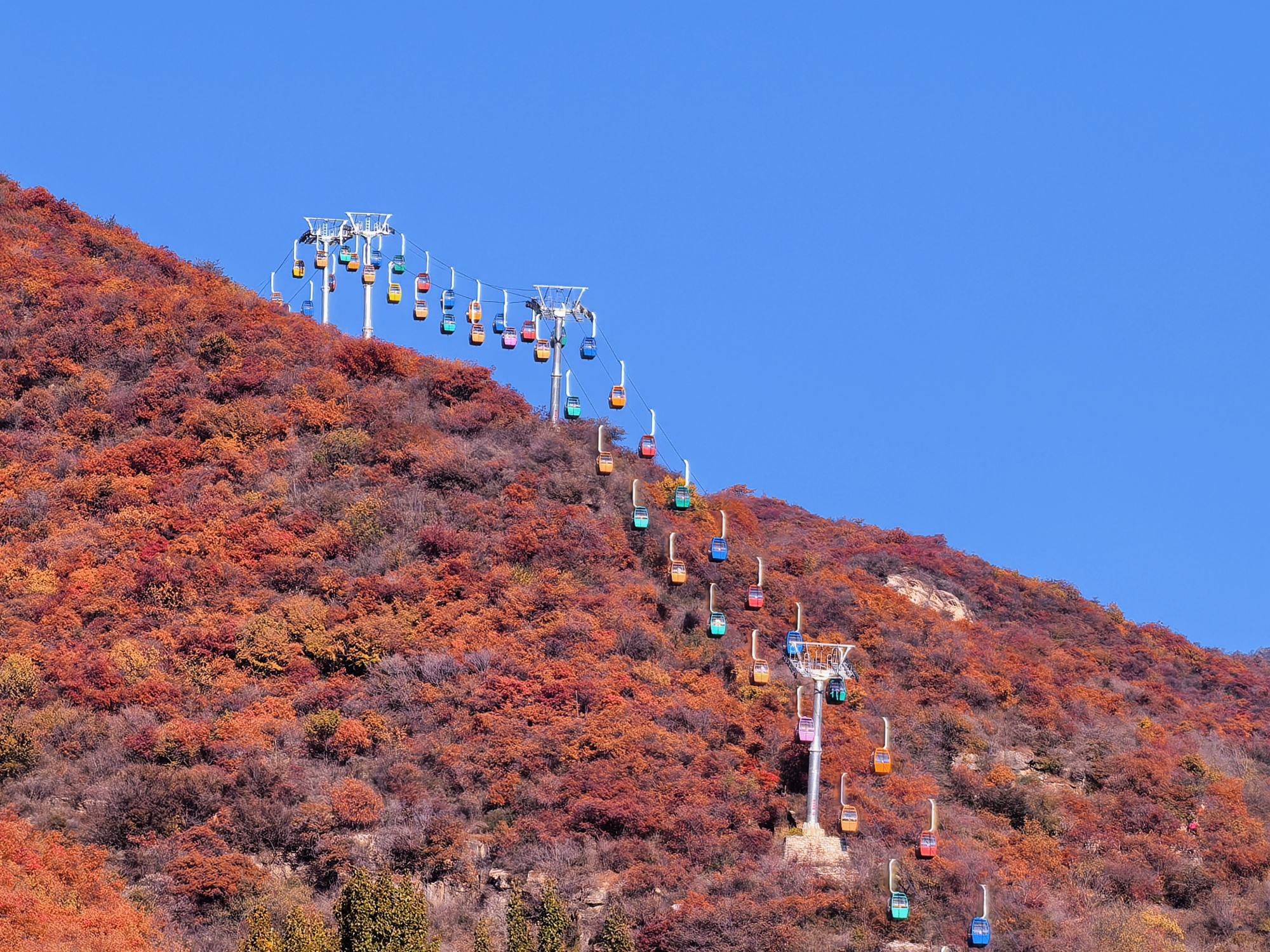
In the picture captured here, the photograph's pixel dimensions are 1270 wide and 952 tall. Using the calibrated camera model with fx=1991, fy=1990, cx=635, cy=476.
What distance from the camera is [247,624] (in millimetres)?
52312

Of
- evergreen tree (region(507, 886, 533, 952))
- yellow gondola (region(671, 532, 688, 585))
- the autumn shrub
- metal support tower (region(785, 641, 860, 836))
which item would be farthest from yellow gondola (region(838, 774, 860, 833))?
the autumn shrub

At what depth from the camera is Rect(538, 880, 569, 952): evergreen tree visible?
140 ft

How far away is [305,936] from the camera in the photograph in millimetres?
39438

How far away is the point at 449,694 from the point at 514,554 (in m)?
6.83

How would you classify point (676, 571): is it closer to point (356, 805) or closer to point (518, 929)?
point (356, 805)

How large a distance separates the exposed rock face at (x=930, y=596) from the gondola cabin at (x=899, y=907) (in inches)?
1153

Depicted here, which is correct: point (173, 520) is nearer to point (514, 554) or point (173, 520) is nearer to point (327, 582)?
point (327, 582)

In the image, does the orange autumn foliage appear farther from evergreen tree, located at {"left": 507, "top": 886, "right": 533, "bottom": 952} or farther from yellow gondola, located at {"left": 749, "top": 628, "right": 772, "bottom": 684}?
yellow gondola, located at {"left": 749, "top": 628, "right": 772, "bottom": 684}

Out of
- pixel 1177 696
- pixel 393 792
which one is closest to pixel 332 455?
pixel 393 792

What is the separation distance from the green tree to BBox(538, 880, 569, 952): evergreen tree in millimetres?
2725

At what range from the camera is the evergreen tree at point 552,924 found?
42719 mm

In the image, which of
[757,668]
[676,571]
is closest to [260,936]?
[757,668]

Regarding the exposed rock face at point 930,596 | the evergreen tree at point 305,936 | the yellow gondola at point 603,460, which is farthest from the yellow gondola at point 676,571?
the exposed rock face at point 930,596

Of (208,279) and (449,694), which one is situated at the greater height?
(208,279)
